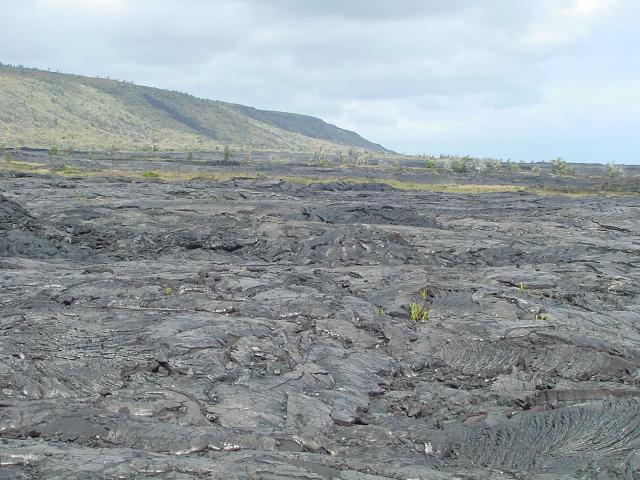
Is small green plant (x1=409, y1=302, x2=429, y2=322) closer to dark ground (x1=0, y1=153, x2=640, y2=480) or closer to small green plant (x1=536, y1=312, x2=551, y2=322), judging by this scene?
dark ground (x1=0, y1=153, x2=640, y2=480)

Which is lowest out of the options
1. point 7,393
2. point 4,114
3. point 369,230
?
point 7,393

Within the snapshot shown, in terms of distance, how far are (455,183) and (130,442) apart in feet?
188

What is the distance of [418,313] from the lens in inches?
611

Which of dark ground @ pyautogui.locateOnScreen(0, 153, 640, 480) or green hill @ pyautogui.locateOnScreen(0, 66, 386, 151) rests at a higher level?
green hill @ pyautogui.locateOnScreen(0, 66, 386, 151)

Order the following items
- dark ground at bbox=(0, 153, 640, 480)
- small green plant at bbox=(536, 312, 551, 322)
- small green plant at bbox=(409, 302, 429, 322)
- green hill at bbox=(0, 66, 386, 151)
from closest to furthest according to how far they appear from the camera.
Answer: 1. dark ground at bbox=(0, 153, 640, 480)
2. small green plant at bbox=(536, 312, 551, 322)
3. small green plant at bbox=(409, 302, 429, 322)
4. green hill at bbox=(0, 66, 386, 151)

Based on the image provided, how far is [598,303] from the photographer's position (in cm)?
1741

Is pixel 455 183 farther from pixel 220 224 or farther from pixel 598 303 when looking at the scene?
pixel 598 303

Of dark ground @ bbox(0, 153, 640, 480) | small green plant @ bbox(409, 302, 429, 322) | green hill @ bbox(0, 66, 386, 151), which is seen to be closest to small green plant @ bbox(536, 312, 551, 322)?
dark ground @ bbox(0, 153, 640, 480)

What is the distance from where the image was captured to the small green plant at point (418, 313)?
15.3 meters

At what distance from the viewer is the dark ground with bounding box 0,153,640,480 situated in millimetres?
8547

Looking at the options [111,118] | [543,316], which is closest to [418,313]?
[543,316]

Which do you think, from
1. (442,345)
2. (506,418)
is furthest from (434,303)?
(506,418)

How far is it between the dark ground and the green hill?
3019 inches

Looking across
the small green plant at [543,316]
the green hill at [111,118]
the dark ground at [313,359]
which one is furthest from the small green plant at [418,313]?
the green hill at [111,118]
